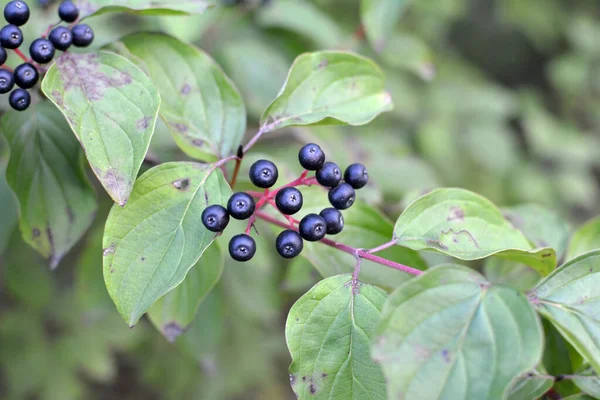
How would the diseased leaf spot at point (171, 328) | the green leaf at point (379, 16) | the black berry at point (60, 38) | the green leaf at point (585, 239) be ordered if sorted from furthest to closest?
the green leaf at point (379, 16)
the green leaf at point (585, 239)
the diseased leaf spot at point (171, 328)
the black berry at point (60, 38)

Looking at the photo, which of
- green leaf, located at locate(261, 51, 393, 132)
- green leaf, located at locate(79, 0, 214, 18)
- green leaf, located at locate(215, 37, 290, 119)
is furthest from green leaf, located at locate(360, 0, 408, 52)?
green leaf, located at locate(79, 0, 214, 18)

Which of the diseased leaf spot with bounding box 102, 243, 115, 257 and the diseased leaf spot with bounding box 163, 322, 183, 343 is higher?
the diseased leaf spot with bounding box 102, 243, 115, 257

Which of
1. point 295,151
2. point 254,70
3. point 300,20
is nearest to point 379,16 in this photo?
point 300,20

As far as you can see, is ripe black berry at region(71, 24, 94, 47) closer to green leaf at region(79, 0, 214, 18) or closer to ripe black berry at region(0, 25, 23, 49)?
green leaf at region(79, 0, 214, 18)

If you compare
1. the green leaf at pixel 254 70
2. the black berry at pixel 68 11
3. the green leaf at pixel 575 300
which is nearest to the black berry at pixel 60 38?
the black berry at pixel 68 11

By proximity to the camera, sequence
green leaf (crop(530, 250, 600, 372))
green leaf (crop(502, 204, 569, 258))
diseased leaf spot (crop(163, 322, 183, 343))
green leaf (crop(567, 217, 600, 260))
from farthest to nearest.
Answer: green leaf (crop(502, 204, 569, 258)) → green leaf (crop(567, 217, 600, 260)) → diseased leaf spot (crop(163, 322, 183, 343)) → green leaf (crop(530, 250, 600, 372))

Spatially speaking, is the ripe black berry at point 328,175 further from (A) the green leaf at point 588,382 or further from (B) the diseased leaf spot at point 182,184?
(A) the green leaf at point 588,382

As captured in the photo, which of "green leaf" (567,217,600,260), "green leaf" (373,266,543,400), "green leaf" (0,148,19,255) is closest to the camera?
"green leaf" (373,266,543,400)
